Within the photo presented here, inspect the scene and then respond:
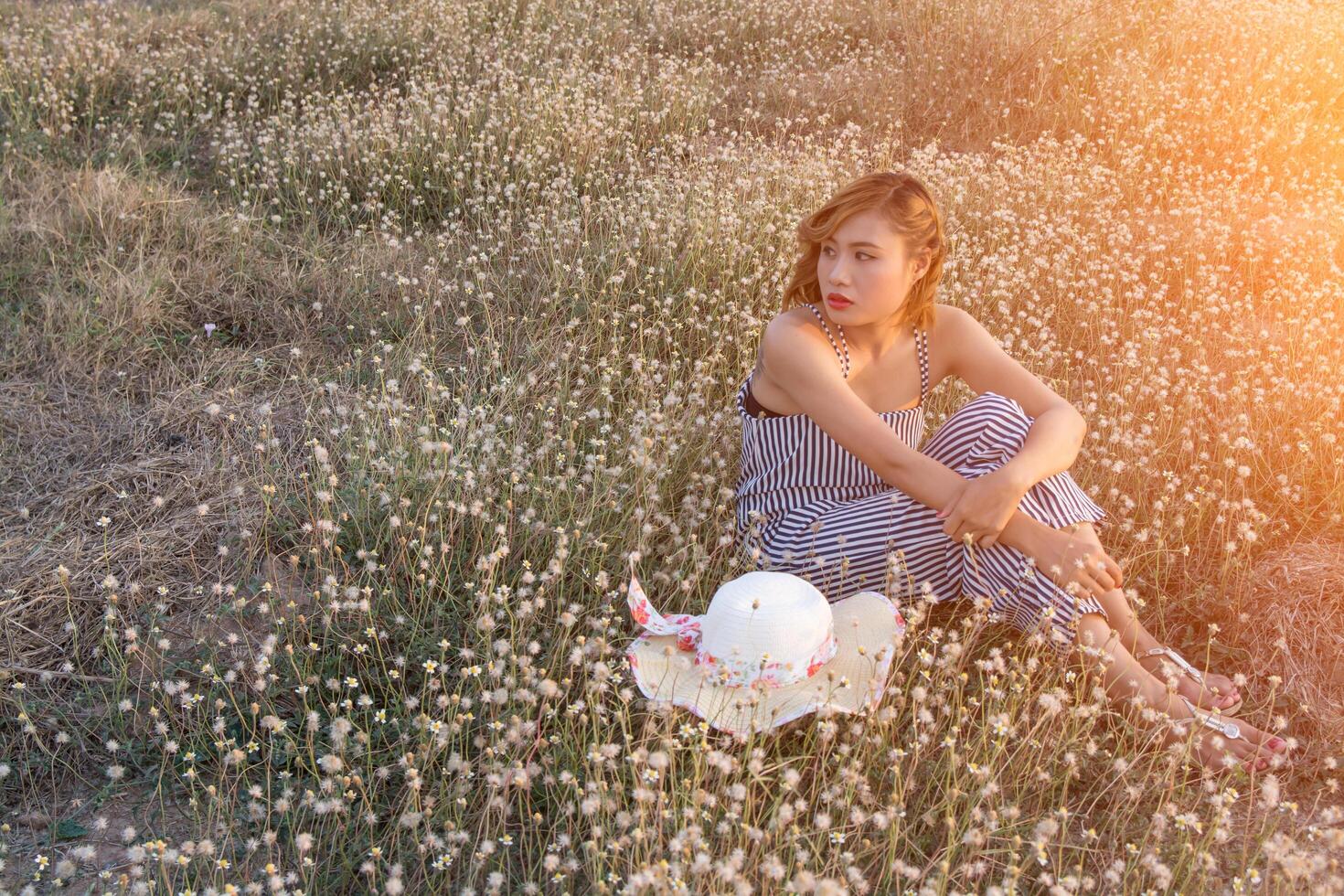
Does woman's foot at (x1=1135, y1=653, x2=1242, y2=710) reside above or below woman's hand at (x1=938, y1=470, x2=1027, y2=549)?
below

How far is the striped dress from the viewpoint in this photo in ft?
10.5

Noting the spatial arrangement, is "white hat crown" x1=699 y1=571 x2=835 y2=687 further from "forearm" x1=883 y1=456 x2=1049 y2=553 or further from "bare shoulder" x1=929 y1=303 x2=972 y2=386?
"bare shoulder" x1=929 y1=303 x2=972 y2=386

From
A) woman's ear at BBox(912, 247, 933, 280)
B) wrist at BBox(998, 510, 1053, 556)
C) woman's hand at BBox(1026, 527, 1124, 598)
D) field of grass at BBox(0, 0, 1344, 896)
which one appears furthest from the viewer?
woman's ear at BBox(912, 247, 933, 280)

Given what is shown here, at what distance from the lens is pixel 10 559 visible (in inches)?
138

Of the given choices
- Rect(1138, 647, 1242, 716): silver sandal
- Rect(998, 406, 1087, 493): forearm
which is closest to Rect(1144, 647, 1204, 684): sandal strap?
Rect(1138, 647, 1242, 716): silver sandal

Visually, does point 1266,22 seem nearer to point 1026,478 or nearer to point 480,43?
point 480,43

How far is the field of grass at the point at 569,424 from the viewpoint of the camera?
2.60m

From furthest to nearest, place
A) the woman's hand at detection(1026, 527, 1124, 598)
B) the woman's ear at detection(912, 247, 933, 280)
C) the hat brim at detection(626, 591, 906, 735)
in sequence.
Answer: the woman's ear at detection(912, 247, 933, 280), the woman's hand at detection(1026, 527, 1124, 598), the hat brim at detection(626, 591, 906, 735)

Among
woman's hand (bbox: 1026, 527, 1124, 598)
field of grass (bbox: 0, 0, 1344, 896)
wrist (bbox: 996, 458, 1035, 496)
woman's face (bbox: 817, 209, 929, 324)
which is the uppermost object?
woman's face (bbox: 817, 209, 929, 324)

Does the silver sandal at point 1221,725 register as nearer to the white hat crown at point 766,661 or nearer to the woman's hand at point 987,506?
the woman's hand at point 987,506

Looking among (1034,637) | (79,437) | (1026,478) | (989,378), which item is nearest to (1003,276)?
(989,378)

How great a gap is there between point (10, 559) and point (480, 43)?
5.42m

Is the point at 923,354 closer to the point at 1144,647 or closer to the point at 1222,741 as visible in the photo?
the point at 1144,647

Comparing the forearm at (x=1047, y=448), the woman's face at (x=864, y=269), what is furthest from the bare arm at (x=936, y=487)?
the woman's face at (x=864, y=269)
